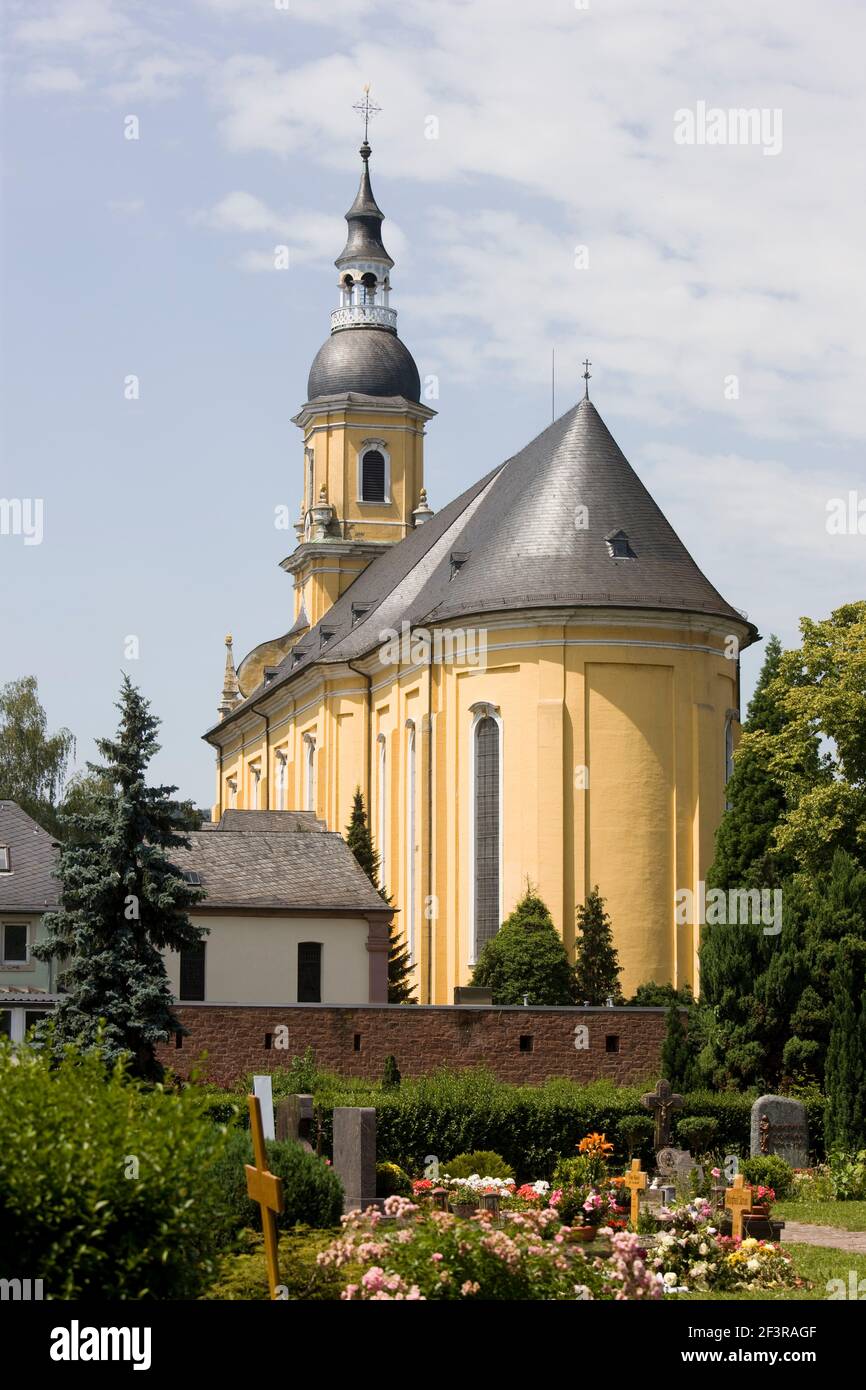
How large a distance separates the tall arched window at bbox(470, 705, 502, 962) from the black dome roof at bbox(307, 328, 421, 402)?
25152mm

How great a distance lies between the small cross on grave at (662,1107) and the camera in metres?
28.7

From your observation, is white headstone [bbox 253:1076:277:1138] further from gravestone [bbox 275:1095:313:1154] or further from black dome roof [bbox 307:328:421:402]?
black dome roof [bbox 307:328:421:402]

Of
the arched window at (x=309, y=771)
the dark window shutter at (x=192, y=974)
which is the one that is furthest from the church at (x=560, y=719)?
the dark window shutter at (x=192, y=974)

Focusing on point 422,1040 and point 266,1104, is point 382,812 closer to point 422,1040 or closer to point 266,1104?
point 422,1040

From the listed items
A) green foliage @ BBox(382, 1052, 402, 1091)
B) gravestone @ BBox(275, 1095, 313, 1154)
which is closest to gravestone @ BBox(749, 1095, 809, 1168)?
green foliage @ BBox(382, 1052, 402, 1091)

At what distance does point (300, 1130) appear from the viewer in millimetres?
26203

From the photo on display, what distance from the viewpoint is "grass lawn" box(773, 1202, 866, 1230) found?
2366 cm

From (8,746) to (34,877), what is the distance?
35079 mm

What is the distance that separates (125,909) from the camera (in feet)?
100

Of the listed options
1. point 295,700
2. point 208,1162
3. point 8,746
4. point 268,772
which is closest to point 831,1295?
point 208,1162

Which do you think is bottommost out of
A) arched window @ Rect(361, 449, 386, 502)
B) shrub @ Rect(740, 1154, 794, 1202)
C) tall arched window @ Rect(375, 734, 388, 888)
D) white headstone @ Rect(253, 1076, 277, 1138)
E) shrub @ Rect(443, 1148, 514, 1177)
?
shrub @ Rect(740, 1154, 794, 1202)

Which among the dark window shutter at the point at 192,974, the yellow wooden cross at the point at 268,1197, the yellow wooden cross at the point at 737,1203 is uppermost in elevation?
the dark window shutter at the point at 192,974

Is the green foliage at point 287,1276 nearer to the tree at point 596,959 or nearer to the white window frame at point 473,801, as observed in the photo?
the tree at point 596,959

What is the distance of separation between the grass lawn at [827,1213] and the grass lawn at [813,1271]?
3157 mm
